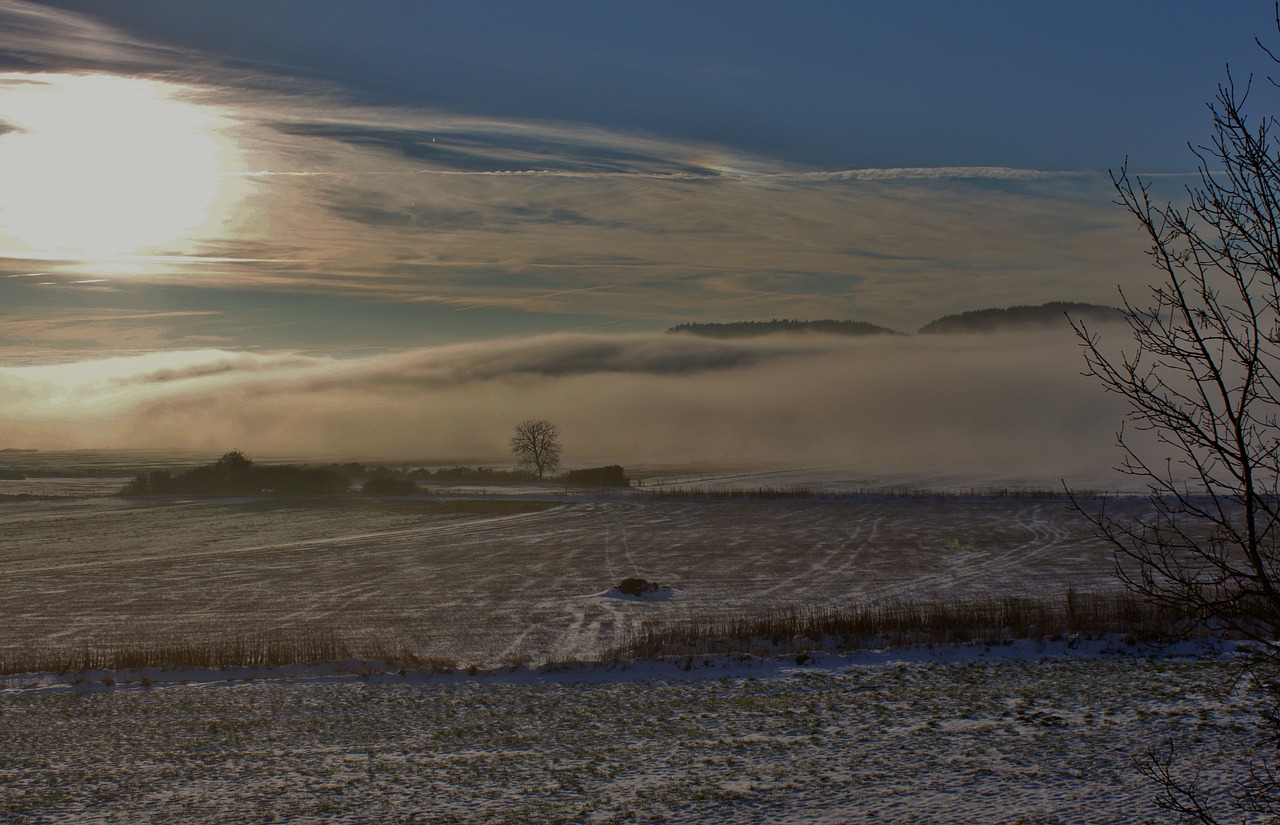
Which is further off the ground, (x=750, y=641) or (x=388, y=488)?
(x=388, y=488)

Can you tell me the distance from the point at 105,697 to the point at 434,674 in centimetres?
572

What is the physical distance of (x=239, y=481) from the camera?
103m

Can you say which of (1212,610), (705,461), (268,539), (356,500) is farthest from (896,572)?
(705,461)

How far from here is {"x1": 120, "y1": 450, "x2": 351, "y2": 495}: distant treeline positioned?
99.4 m

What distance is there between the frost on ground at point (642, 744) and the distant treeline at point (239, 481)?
86.3 meters

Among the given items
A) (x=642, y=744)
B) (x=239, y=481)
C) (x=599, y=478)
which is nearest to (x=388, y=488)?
(x=239, y=481)

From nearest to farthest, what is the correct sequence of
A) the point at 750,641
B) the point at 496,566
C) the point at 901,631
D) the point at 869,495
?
the point at 750,641, the point at 901,631, the point at 496,566, the point at 869,495

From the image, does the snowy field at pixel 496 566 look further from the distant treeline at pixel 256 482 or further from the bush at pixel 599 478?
the bush at pixel 599 478

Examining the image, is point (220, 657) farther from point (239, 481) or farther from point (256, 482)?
point (239, 481)

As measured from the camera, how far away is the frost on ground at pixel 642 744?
11.2 metres

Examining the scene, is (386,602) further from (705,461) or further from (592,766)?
(705,461)

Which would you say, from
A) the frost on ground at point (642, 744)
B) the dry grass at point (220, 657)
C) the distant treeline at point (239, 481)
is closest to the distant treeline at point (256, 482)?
the distant treeline at point (239, 481)

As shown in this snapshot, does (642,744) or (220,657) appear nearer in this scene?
(642,744)

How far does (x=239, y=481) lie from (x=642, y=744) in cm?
10013
